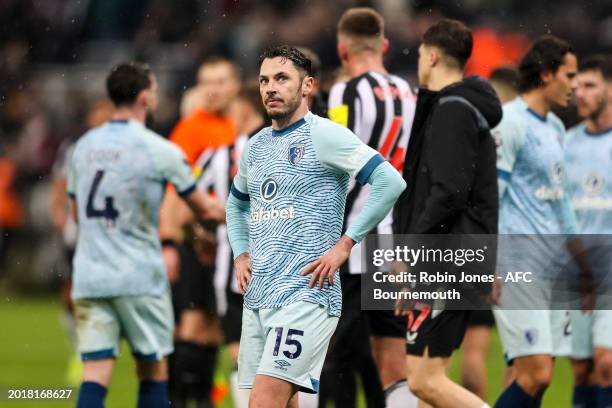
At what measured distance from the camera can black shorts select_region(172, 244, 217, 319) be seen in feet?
33.6

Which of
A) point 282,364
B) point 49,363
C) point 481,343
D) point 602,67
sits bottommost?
point 49,363

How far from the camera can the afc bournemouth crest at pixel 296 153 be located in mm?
6117

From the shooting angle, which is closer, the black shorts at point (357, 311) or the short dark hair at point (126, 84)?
the black shorts at point (357, 311)

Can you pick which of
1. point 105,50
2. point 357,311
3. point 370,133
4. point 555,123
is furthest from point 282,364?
point 105,50

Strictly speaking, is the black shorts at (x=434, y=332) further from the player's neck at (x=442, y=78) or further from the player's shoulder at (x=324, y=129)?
the player's shoulder at (x=324, y=129)

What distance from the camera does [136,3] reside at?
21859mm

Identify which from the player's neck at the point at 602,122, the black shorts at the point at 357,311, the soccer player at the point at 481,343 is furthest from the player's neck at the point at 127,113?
the player's neck at the point at 602,122

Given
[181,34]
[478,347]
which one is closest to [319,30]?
[181,34]

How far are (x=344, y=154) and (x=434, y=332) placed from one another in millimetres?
1531

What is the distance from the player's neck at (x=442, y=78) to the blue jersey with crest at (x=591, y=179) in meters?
2.01

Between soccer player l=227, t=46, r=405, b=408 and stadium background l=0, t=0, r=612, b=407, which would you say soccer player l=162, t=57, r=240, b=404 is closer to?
soccer player l=227, t=46, r=405, b=408

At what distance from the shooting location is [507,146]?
26.2 feet

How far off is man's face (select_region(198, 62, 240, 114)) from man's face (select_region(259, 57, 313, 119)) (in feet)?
16.9

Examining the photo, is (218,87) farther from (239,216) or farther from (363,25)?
(239,216)
